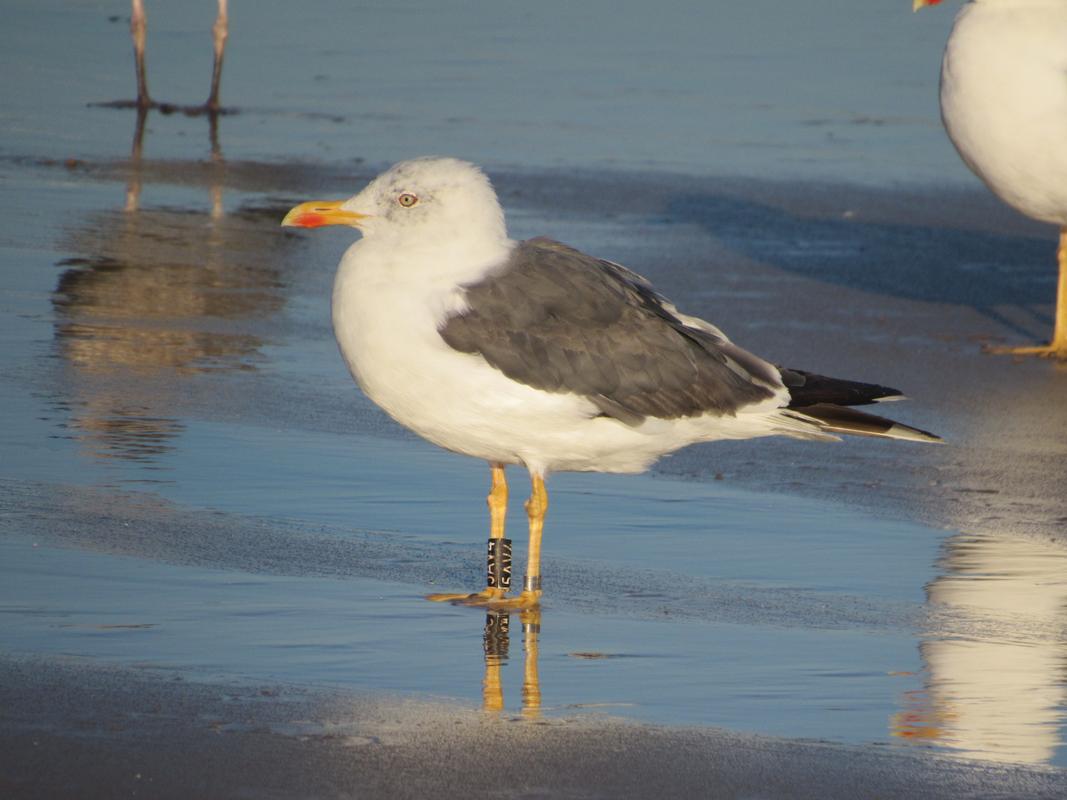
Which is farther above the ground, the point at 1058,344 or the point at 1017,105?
the point at 1017,105

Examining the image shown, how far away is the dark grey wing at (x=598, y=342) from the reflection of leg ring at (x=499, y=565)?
53 centimetres

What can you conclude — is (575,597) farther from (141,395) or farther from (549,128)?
(549,128)

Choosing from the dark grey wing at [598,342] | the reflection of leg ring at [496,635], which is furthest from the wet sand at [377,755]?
the dark grey wing at [598,342]

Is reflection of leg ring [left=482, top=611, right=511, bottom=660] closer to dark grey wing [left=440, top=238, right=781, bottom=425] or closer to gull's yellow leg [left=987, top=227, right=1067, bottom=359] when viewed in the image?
dark grey wing [left=440, top=238, right=781, bottom=425]

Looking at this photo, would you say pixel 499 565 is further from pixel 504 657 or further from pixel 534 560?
pixel 504 657

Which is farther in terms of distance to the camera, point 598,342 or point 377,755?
point 598,342

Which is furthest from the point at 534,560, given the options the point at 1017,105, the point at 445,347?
the point at 1017,105

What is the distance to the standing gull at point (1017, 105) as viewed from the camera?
33.8 ft

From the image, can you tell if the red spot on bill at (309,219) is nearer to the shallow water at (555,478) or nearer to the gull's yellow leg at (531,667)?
the shallow water at (555,478)

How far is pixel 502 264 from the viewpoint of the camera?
6180mm

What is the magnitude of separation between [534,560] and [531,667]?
0.74 metres

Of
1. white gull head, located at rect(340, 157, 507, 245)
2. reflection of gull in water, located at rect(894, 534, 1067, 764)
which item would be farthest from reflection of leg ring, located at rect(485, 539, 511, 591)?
reflection of gull in water, located at rect(894, 534, 1067, 764)

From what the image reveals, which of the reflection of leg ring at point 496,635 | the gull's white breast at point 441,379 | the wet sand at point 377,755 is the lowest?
the reflection of leg ring at point 496,635

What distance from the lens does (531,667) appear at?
5469 mm
